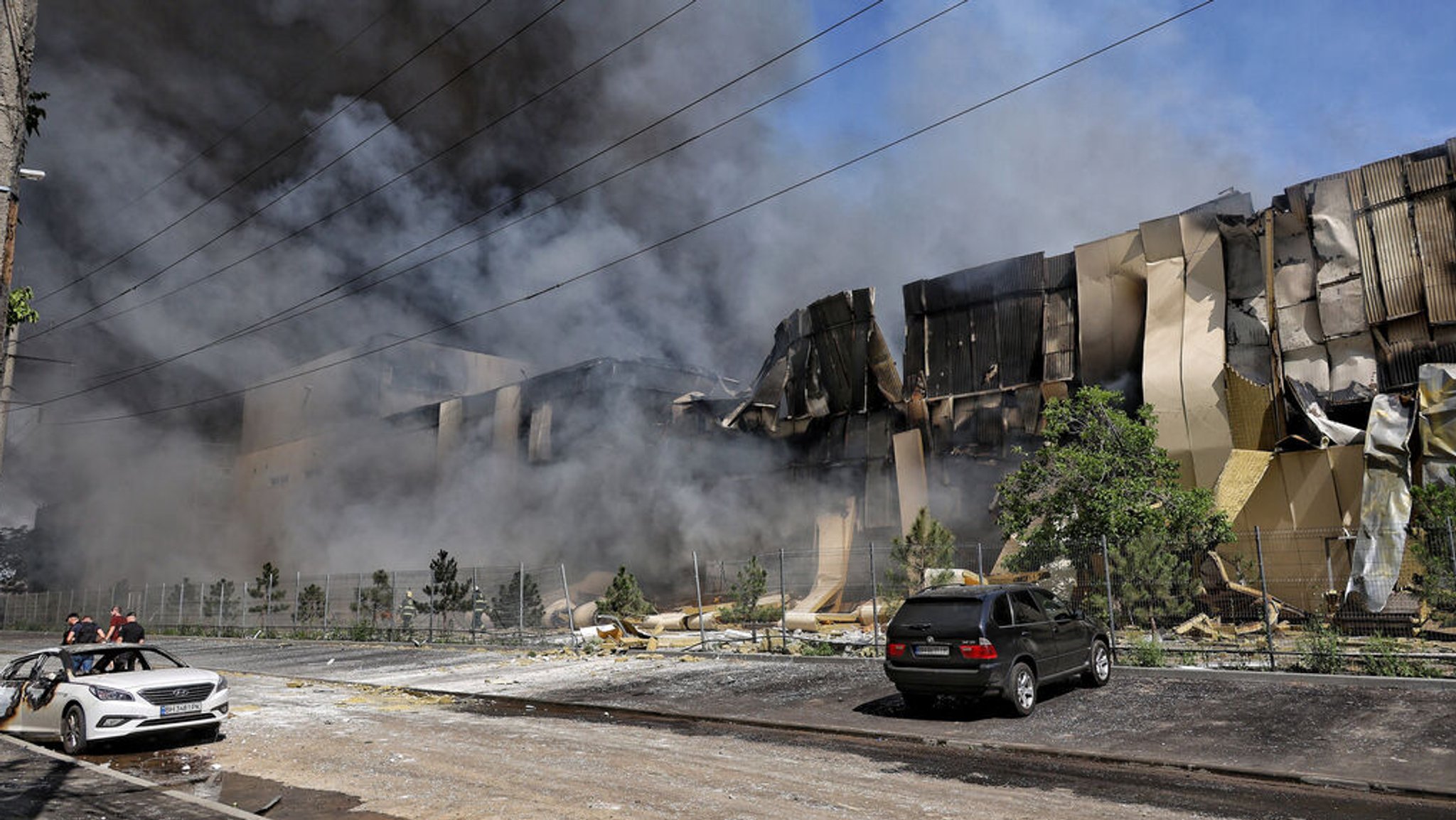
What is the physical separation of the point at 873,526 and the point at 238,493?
47.8 m

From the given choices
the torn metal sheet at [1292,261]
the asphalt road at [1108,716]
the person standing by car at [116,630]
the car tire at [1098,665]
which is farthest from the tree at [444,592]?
the torn metal sheet at [1292,261]

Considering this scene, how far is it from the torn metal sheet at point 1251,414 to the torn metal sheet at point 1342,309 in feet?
6.89

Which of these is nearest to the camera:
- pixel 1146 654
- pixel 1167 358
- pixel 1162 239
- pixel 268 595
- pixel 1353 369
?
pixel 1146 654

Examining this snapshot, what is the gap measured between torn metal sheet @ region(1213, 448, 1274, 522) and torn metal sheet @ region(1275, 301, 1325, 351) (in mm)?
3018

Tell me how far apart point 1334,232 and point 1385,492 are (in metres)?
6.67

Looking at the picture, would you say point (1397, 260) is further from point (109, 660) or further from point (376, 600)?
point (376, 600)

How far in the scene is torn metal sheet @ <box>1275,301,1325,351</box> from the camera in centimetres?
2270

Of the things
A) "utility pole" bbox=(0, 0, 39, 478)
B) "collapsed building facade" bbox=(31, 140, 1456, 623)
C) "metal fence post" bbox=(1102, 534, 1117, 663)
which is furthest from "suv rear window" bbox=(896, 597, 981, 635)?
"collapsed building facade" bbox=(31, 140, 1456, 623)

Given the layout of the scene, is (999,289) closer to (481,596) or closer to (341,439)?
(481,596)

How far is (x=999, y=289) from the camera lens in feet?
93.6

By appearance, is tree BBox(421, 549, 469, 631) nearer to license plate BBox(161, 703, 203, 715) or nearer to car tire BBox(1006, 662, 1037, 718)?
license plate BBox(161, 703, 203, 715)

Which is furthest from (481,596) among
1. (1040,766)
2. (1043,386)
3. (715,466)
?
(1040,766)

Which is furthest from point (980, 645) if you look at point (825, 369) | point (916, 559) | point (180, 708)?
point (825, 369)

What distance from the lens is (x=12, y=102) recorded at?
4.72 metres
